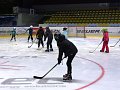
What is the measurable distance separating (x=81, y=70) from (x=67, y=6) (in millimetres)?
28876

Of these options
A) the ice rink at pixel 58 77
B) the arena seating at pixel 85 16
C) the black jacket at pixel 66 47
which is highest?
the black jacket at pixel 66 47

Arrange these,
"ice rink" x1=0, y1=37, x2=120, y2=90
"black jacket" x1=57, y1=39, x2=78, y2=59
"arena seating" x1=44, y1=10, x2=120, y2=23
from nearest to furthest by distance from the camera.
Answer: "ice rink" x1=0, y1=37, x2=120, y2=90 < "black jacket" x1=57, y1=39, x2=78, y2=59 < "arena seating" x1=44, y1=10, x2=120, y2=23

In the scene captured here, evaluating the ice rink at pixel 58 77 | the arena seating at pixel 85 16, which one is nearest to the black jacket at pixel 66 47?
the ice rink at pixel 58 77

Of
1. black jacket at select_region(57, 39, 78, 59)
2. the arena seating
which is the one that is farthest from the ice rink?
the arena seating

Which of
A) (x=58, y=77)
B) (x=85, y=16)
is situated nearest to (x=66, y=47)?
(x=58, y=77)

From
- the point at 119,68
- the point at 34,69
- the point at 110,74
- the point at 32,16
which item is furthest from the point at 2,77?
the point at 32,16

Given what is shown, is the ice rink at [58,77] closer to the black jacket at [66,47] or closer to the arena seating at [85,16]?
the black jacket at [66,47]

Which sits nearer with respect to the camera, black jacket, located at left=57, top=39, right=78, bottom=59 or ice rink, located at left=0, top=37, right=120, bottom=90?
ice rink, located at left=0, top=37, right=120, bottom=90

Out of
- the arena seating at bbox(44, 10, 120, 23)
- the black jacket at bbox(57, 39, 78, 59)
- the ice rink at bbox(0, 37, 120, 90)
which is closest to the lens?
the ice rink at bbox(0, 37, 120, 90)

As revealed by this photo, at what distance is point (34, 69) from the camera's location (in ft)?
32.9

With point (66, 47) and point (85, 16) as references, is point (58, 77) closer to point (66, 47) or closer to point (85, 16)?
point (66, 47)

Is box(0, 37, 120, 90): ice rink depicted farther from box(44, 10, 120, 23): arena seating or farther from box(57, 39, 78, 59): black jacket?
box(44, 10, 120, 23): arena seating

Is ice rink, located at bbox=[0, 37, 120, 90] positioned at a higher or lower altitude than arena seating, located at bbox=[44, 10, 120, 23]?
higher

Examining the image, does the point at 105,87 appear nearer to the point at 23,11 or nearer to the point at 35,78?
the point at 35,78
